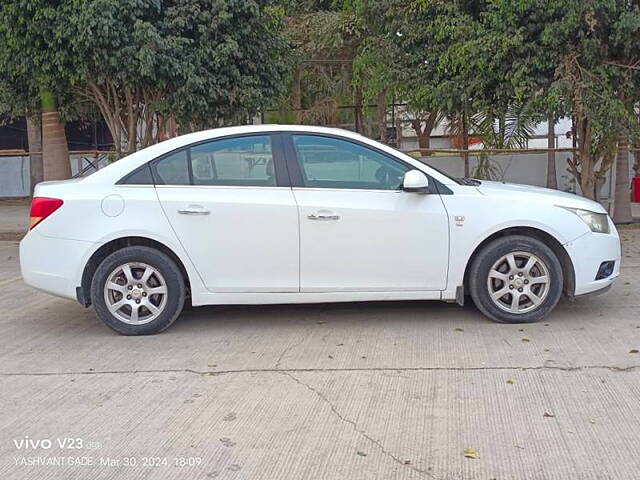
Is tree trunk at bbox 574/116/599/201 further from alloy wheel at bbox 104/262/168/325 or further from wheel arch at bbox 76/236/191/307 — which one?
alloy wheel at bbox 104/262/168/325

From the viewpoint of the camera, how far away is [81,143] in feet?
76.2

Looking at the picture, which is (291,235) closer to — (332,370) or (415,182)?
(415,182)

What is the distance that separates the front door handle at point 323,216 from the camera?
20.5 feet

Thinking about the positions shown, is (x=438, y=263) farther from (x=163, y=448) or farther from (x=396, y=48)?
(x=396, y=48)

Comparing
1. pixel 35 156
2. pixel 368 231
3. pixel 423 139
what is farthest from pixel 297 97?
pixel 368 231

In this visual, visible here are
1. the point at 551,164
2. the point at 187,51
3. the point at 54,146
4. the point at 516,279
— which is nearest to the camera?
the point at 516,279

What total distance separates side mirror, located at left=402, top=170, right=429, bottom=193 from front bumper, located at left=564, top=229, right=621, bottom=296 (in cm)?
130

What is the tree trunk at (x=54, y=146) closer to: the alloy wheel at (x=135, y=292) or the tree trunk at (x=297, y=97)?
the tree trunk at (x=297, y=97)

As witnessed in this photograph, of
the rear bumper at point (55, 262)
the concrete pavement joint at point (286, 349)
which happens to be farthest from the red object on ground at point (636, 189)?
the rear bumper at point (55, 262)

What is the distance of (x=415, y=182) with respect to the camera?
6.17 metres

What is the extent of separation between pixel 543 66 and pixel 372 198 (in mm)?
4890

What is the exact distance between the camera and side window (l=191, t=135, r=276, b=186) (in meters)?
6.39

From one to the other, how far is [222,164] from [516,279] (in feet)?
8.59

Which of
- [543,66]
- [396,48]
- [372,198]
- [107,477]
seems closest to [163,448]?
[107,477]
